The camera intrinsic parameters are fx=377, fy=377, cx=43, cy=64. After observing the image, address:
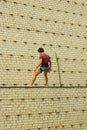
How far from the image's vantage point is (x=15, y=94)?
37.8 ft

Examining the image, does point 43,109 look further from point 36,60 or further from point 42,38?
point 42,38

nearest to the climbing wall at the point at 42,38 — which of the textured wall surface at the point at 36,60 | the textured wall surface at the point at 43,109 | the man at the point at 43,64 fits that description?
the textured wall surface at the point at 36,60

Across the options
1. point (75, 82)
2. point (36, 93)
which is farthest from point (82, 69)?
point (36, 93)

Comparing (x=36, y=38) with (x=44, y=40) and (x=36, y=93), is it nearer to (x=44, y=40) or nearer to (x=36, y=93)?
(x=44, y=40)

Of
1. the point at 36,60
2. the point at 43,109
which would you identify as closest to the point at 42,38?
the point at 36,60

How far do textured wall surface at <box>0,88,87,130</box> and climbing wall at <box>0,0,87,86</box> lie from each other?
0.75 m

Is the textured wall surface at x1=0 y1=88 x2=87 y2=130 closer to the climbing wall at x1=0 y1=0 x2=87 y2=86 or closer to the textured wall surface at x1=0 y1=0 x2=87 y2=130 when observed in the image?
the textured wall surface at x1=0 y1=0 x2=87 y2=130

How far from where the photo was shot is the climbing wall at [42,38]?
41.0ft

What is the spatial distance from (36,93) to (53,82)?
143 centimetres

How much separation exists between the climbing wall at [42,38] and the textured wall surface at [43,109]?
747 mm

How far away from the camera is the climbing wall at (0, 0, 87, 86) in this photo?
41.0 ft

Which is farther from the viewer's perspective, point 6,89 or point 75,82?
point 75,82

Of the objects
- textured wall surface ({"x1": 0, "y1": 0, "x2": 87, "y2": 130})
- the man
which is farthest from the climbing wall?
the man

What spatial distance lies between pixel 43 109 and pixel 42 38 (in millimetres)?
2743
